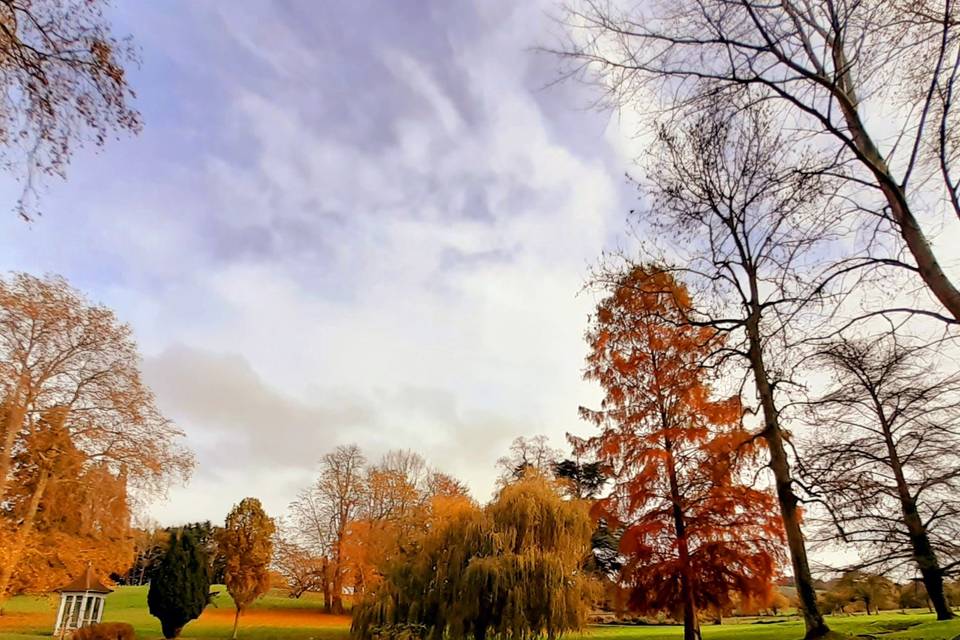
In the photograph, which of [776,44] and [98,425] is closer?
[776,44]

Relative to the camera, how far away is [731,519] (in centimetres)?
1255

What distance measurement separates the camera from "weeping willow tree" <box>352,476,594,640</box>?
41.1 ft

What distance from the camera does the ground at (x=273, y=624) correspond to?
750 inches

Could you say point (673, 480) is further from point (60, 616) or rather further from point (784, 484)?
point (60, 616)

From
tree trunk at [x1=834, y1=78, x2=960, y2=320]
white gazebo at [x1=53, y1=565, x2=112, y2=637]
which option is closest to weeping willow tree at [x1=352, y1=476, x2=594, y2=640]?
tree trunk at [x1=834, y1=78, x2=960, y2=320]

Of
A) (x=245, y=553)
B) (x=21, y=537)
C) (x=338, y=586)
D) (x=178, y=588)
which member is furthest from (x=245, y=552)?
(x=21, y=537)

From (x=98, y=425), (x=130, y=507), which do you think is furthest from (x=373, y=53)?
(x=130, y=507)

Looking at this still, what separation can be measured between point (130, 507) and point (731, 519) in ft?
59.7

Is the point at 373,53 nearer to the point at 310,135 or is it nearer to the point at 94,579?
the point at 310,135

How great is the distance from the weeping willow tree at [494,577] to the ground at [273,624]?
450cm

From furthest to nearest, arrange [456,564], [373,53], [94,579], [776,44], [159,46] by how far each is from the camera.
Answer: [94,579] < [456,564] < [373,53] < [776,44] < [159,46]

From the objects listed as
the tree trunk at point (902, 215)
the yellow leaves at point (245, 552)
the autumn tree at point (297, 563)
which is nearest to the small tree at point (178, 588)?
the yellow leaves at point (245, 552)

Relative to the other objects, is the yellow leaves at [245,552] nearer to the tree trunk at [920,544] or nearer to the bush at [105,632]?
the bush at [105,632]

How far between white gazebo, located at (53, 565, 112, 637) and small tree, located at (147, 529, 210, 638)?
2.20 metres
